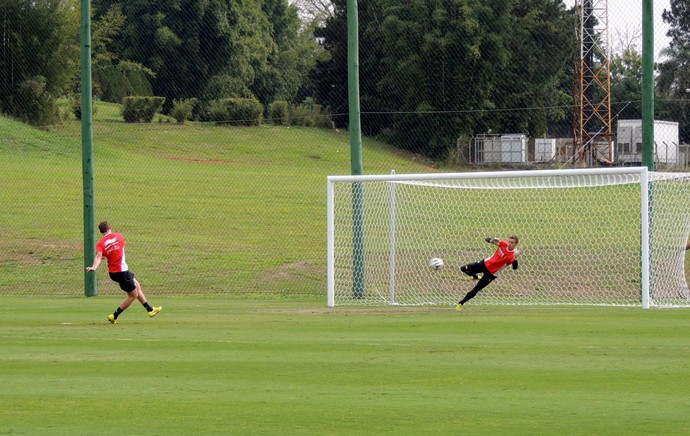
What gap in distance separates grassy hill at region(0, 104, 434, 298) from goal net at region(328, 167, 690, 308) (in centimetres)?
221

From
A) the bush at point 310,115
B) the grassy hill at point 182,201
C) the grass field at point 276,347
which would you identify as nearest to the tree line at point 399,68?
the bush at point 310,115

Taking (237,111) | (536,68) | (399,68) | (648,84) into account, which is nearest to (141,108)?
(237,111)

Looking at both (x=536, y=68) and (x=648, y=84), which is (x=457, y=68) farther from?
(x=648, y=84)

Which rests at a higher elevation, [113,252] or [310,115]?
[310,115]

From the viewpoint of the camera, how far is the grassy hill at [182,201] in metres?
26.3

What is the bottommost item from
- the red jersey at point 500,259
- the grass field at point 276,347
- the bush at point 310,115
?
the grass field at point 276,347

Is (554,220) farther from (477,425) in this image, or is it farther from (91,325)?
(477,425)

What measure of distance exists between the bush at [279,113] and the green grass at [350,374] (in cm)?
1526

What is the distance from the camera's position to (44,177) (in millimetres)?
35875

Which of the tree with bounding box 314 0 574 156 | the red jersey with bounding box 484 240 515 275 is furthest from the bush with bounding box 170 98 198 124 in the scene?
the red jersey with bounding box 484 240 515 275

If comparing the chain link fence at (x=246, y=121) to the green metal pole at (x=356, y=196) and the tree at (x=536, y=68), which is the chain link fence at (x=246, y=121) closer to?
the tree at (x=536, y=68)

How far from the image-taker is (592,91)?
93.8 feet

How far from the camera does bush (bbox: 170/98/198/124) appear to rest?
3203 cm

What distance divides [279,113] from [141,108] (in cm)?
496
